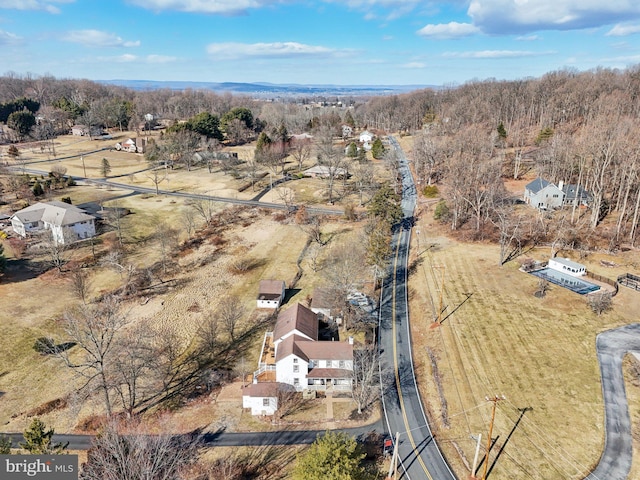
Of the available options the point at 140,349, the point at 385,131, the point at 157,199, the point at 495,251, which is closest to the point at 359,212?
the point at 495,251

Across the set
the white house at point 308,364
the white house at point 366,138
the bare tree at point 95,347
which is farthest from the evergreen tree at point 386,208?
the white house at point 366,138

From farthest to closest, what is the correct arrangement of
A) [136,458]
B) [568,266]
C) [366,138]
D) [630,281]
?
[366,138]
[568,266]
[630,281]
[136,458]

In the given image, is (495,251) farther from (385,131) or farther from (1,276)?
(385,131)

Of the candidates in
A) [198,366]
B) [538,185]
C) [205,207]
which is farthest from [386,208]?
[198,366]

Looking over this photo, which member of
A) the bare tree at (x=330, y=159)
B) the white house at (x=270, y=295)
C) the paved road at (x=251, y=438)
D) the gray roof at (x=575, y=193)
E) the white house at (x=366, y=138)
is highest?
the white house at (x=366, y=138)

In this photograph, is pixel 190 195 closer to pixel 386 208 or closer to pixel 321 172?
pixel 321 172

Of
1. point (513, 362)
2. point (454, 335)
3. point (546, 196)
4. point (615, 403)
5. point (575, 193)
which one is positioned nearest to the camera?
point (615, 403)

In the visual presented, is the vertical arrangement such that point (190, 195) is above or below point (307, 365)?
above

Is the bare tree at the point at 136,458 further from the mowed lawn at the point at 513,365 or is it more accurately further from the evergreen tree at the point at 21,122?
the evergreen tree at the point at 21,122

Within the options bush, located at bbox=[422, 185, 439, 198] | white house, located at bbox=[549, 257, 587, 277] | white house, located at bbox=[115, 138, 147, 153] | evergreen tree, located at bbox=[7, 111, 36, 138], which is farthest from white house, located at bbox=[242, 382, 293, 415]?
evergreen tree, located at bbox=[7, 111, 36, 138]
